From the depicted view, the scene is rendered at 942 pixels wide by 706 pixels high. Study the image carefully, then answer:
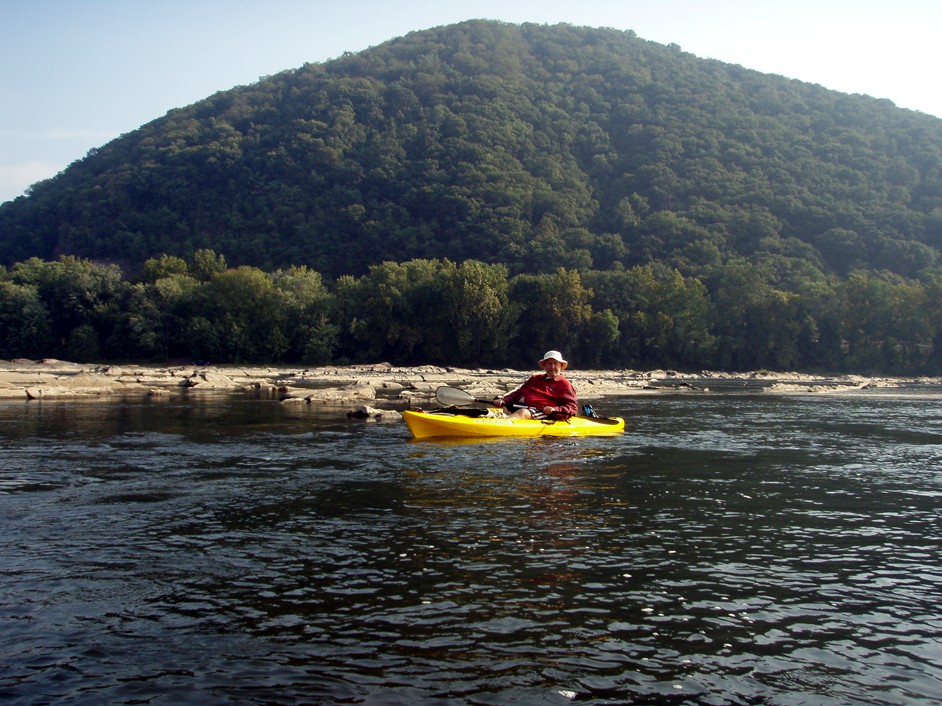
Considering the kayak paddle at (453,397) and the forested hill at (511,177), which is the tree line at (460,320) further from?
the kayak paddle at (453,397)

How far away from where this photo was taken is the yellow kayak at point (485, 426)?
1816cm

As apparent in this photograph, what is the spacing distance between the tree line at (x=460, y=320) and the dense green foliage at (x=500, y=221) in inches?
8.7

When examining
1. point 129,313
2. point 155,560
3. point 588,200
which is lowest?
point 155,560

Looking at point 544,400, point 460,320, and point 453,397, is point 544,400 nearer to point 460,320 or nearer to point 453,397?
point 453,397

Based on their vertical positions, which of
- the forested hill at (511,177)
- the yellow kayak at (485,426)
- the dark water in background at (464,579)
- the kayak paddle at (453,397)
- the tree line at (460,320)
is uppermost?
the forested hill at (511,177)

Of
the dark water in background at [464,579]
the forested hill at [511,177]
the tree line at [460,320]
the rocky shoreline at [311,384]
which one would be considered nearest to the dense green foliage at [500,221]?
the tree line at [460,320]

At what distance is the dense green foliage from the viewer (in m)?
67.8

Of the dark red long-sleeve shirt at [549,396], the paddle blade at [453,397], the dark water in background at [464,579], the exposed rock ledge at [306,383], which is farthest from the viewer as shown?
the exposed rock ledge at [306,383]

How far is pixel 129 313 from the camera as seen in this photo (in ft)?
217

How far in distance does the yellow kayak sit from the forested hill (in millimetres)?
70934

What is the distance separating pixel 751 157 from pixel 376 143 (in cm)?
5547

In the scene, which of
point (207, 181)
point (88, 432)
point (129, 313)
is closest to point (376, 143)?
point (207, 181)

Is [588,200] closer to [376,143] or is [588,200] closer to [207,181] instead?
[376,143]

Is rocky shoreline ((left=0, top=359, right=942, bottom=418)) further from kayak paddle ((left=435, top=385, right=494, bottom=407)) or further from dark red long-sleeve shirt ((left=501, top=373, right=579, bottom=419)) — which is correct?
dark red long-sleeve shirt ((left=501, top=373, right=579, bottom=419))
